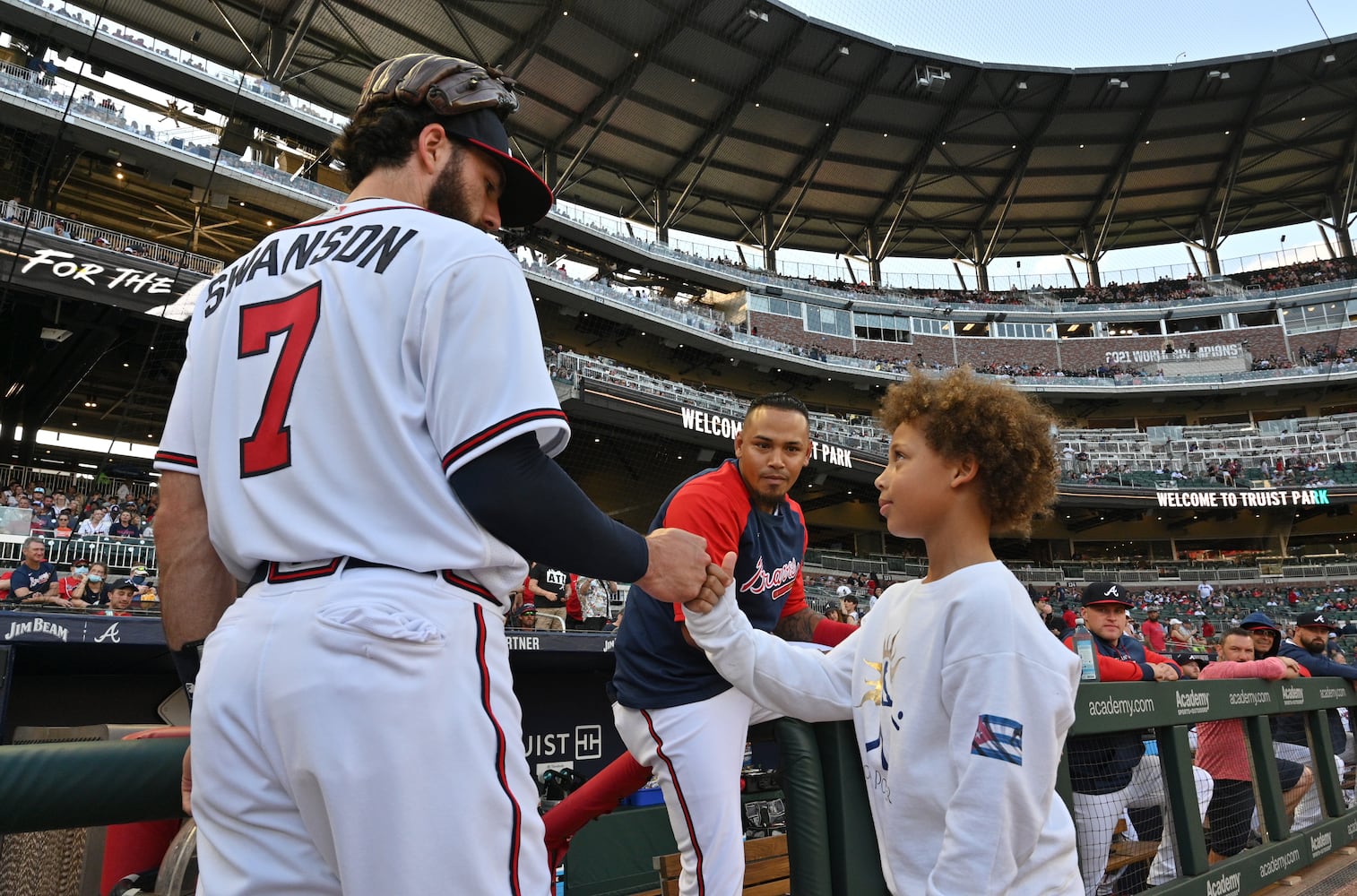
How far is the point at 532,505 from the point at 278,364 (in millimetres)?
468

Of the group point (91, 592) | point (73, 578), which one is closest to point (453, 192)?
point (91, 592)

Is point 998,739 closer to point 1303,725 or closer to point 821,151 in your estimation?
point 1303,725

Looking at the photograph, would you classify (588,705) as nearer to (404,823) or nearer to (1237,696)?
(1237,696)

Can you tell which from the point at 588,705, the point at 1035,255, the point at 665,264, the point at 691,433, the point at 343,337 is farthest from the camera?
the point at 1035,255

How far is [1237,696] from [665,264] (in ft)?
106

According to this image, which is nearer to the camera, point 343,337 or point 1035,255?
point 343,337

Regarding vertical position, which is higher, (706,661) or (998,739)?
(706,661)

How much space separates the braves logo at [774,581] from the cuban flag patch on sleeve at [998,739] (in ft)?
4.19

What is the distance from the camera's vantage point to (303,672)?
3.71 ft

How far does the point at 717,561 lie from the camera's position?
2717 millimetres

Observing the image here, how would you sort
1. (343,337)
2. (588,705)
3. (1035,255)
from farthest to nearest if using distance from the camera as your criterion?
(1035,255) < (588,705) < (343,337)

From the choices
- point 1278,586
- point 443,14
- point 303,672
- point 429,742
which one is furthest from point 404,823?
point 1278,586

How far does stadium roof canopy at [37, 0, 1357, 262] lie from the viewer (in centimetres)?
2880

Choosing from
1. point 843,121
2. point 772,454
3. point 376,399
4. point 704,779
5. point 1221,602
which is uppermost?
point 843,121
